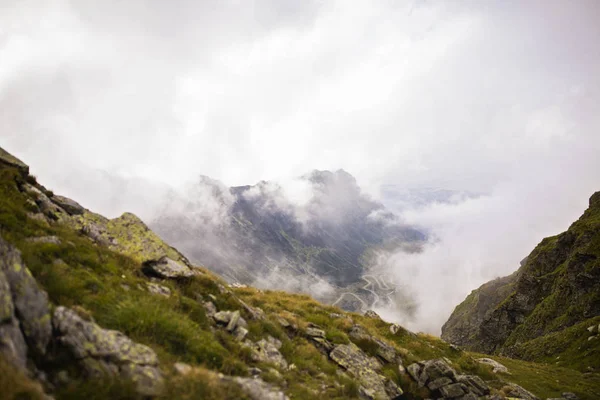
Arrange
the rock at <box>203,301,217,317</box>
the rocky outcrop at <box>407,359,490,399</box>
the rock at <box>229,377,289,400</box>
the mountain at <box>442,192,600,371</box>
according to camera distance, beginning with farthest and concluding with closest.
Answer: the mountain at <box>442,192,600,371</box> → the rocky outcrop at <box>407,359,490,399</box> → the rock at <box>203,301,217,317</box> → the rock at <box>229,377,289,400</box>

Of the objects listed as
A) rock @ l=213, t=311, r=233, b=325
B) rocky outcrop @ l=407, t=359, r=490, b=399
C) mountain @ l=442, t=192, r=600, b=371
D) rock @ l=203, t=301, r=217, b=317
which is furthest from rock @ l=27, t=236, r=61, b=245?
mountain @ l=442, t=192, r=600, b=371

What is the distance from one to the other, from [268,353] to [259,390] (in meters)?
5.45

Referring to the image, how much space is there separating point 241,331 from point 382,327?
69.9 ft

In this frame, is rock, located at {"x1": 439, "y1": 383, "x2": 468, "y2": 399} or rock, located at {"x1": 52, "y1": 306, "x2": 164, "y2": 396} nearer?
rock, located at {"x1": 52, "y1": 306, "x2": 164, "y2": 396}

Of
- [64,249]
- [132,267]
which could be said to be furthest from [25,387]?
[132,267]

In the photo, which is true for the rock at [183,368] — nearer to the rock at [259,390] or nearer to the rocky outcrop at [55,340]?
the rocky outcrop at [55,340]

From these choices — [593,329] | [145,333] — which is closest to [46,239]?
[145,333]

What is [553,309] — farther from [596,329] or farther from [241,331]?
[241,331]

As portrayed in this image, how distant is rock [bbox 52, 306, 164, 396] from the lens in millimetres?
8492

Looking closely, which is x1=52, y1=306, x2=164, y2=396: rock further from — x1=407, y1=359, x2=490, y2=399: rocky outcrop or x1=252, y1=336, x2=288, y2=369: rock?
x1=407, y1=359, x2=490, y2=399: rocky outcrop

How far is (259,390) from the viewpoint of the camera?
10.8 metres

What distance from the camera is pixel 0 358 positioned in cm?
643

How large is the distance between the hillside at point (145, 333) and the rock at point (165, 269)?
0.21 ft

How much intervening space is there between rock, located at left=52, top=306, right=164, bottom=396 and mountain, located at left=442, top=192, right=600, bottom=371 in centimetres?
6747
